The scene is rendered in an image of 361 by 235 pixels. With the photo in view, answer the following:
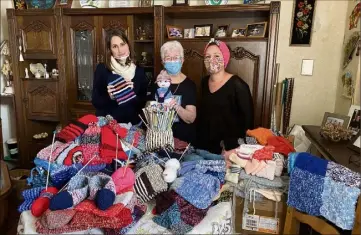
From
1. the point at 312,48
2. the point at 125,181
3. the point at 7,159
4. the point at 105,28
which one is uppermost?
the point at 105,28

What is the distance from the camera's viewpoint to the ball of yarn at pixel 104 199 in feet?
2.74

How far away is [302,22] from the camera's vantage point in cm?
224

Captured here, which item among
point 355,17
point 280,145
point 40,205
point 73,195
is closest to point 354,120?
point 280,145

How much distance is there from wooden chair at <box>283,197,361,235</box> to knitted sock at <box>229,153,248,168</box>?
0.72 ft

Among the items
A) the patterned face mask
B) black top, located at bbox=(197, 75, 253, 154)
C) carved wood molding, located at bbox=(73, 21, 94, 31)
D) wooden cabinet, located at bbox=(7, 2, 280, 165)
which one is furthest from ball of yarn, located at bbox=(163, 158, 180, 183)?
carved wood molding, located at bbox=(73, 21, 94, 31)

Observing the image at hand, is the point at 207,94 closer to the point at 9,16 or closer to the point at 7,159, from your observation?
the point at 9,16

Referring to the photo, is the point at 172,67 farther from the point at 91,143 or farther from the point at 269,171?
the point at 269,171

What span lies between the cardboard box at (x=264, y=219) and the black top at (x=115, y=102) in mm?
807

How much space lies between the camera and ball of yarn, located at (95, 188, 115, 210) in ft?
2.74

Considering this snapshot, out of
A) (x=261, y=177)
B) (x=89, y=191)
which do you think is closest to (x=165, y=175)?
(x=89, y=191)

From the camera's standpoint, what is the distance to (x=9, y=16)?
8.18ft

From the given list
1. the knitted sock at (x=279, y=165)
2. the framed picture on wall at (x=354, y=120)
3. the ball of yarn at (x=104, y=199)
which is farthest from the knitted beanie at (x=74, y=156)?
the framed picture on wall at (x=354, y=120)

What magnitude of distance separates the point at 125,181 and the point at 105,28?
5.97ft

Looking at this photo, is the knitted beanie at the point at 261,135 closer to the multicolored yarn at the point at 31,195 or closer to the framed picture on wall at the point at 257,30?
the multicolored yarn at the point at 31,195
